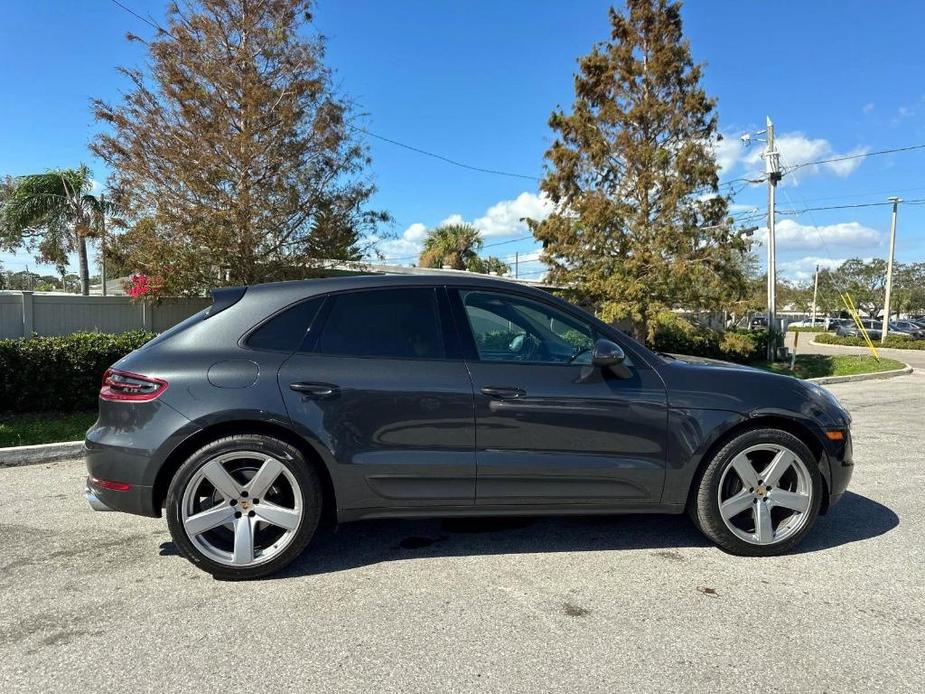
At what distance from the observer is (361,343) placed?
3.51 metres

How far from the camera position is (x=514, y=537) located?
13.2 feet

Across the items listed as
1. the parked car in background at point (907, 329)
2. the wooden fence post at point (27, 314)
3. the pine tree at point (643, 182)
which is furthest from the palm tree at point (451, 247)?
the parked car in background at point (907, 329)

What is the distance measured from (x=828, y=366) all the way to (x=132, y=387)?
1846 centimetres

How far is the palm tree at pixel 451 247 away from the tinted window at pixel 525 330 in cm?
2491

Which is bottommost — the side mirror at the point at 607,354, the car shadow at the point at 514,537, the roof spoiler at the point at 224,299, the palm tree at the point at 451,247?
the car shadow at the point at 514,537

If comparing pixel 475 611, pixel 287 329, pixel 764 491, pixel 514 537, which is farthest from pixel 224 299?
pixel 764 491

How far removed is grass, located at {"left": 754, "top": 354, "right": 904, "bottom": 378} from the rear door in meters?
14.0

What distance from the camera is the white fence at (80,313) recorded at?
9836 millimetres

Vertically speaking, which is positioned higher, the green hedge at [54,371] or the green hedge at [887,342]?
the green hedge at [54,371]

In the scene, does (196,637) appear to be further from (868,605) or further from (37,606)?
(868,605)

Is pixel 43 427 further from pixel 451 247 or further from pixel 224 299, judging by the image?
pixel 451 247

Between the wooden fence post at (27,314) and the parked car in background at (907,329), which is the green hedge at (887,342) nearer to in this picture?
the parked car in background at (907,329)

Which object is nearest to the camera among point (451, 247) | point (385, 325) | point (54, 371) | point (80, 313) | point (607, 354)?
point (607, 354)

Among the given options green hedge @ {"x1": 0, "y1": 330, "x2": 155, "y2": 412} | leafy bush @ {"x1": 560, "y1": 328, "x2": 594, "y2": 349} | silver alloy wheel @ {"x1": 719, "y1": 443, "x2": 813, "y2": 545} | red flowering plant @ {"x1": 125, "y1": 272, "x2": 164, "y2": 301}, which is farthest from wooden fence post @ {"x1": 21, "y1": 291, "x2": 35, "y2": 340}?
silver alloy wheel @ {"x1": 719, "y1": 443, "x2": 813, "y2": 545}
